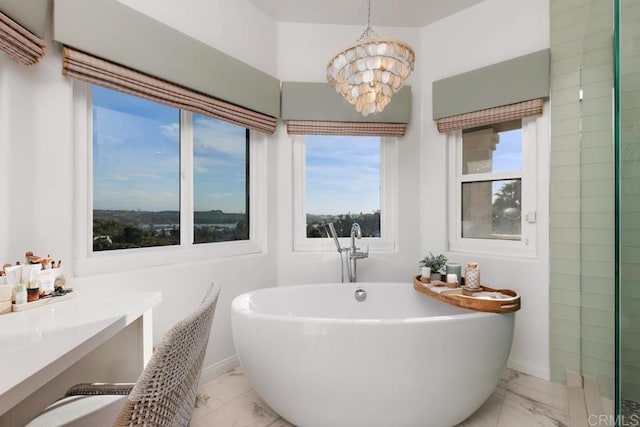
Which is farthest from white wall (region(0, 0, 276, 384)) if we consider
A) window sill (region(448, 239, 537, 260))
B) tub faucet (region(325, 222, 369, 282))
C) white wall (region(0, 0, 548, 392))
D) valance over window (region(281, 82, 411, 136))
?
window sill (region(448, 239, 537, 260))

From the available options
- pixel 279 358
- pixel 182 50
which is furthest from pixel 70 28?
pixel 279 358

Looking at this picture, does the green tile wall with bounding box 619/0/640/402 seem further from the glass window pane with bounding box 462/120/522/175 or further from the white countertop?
the white countertop

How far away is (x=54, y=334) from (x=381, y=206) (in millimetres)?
2400

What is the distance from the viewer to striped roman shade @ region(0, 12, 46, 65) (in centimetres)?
122

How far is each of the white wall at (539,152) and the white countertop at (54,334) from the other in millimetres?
2213

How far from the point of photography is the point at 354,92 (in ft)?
5.61

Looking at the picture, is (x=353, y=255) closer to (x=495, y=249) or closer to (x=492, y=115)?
(x=495, y=249)

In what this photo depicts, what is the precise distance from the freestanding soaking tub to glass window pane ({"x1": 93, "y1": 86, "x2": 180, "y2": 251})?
82cm

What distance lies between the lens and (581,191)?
1.99 m

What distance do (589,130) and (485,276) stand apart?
1165 millimetres

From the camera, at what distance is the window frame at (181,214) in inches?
64.9

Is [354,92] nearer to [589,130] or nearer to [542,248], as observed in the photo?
[589,130]

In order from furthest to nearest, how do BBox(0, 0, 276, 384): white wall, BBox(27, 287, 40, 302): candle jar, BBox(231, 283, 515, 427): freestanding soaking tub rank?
BBox(231, 283, 515, 427): freestanding soaking tub → BBox(0, 0, 276, 384): white wall → BBox(27, 287, 40, 302): candle jar

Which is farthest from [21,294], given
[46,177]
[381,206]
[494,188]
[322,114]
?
[494,188]
